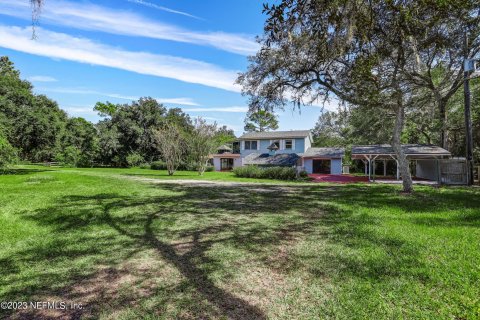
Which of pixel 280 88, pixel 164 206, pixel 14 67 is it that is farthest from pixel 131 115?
pixel 164 206

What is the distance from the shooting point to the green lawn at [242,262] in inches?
136

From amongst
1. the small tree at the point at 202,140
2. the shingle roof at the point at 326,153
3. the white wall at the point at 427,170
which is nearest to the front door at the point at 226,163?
the shingle roof at the point at 326,153

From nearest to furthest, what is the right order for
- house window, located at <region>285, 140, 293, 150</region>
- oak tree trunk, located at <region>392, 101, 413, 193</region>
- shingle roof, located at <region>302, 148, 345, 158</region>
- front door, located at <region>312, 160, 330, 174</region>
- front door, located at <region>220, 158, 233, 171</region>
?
oak tree trunk, located at <region>392, 101, 413, 193</region>
shingle roof, located at <region>302, 148, 345, 158</region>
house window, located at <region>285, 140, 293, 150</region>
front door, located at <region>312, 160, 330, 174</region>
front door, located at <region>220, 158, 233, 171</region>

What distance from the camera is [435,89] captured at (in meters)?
14.7

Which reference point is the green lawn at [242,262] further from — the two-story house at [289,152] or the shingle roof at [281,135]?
the shingle roof at [281,135]

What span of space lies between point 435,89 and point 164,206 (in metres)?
14.6

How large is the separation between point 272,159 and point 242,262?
31.0m

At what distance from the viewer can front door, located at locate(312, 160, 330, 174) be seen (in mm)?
39309

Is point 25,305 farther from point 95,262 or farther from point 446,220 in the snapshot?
point 446,220

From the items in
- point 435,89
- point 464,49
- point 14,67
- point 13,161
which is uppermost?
point 14,67

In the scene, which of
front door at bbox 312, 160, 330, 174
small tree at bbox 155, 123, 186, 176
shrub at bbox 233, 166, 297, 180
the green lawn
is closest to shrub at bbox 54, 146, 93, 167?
small tree at bbox 155, 123, 186, 176

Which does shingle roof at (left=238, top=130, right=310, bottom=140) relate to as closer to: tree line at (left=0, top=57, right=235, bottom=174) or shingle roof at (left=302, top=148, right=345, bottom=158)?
shingle roof at (left=302, top=148, right=345, bottom=158)

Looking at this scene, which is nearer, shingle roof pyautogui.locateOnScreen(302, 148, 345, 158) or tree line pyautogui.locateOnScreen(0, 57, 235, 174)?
tree line pyautogui.locateOnScreen(0, 57, 235, 174)

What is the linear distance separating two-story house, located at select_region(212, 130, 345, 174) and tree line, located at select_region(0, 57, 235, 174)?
4.87m
